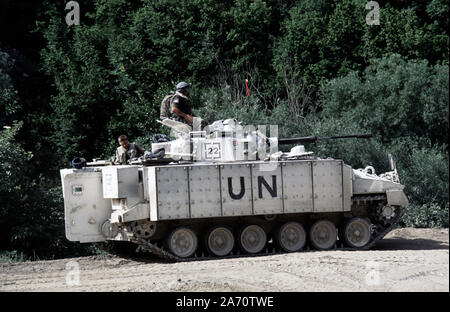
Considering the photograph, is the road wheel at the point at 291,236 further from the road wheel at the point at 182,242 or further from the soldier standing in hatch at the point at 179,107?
the soldier standing in hatch at the point at 179,107

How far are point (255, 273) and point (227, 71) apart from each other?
60.5 feet

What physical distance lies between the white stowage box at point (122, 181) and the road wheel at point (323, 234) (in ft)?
12.8

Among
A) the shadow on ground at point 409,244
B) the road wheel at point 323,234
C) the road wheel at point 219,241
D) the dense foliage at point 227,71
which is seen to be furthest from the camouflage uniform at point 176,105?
the dense foliage at point 227,71

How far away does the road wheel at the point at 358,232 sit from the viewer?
19922mm

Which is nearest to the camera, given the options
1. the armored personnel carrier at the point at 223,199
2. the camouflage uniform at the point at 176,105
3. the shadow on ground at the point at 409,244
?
the armored personnel carrier at the point at 223,199

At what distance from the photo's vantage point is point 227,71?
110 ft

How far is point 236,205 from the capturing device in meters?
18.9

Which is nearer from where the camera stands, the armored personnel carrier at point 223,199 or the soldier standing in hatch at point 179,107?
the armored personnel carrier at point 223,199

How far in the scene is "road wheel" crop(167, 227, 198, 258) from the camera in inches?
736

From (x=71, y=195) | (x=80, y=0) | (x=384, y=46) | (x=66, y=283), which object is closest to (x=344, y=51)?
(x=384, y=46)

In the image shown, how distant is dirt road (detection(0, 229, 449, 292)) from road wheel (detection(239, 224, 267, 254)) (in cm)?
104

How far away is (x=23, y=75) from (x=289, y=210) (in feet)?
57.7

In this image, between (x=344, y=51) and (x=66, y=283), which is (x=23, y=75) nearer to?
(x=344, y=51)

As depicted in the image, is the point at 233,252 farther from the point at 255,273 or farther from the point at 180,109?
the point at 255,273
